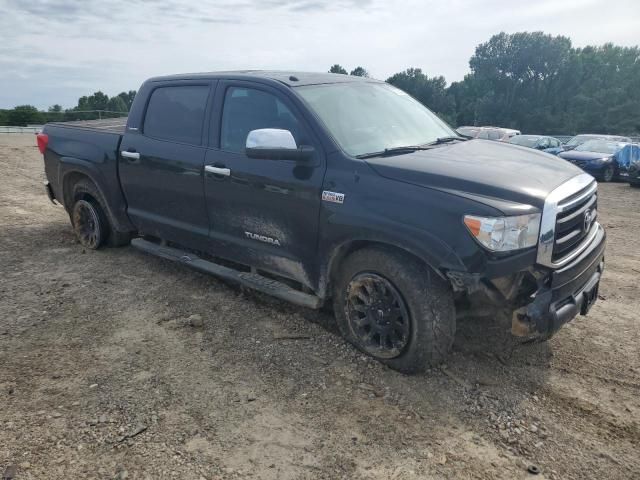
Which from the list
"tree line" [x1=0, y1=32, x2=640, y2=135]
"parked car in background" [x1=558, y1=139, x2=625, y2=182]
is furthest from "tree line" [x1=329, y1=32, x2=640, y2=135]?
"parked car in background" [x1=558, y1=139, x2=625, y2=182]

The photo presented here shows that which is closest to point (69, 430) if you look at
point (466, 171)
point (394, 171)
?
point (394, 171)

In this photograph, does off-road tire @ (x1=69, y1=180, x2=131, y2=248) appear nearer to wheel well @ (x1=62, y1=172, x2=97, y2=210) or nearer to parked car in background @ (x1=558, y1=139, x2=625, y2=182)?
wheel well @ (x1=62, y1=172, x2=97, y2=210)

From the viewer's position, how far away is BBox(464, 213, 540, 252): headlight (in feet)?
9.26

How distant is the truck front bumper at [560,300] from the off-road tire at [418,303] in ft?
1.35

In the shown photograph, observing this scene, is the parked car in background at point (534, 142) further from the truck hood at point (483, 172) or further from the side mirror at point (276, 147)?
the side mirror at point (276, 147)

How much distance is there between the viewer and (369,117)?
392cm

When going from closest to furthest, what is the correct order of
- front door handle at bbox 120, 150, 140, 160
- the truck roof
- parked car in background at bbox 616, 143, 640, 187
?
1. the truck roof
2. front door handle at bbox 120, 150, 140, 160
3. parked car in background at bbox 616, 143, 640, 187

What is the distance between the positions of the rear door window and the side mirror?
1.04 metres

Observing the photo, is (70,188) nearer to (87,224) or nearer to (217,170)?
(87,224)

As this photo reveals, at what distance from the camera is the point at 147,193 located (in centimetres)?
486

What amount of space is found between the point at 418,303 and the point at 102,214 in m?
4.03

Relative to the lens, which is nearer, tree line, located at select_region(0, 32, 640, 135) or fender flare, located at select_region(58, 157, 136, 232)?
fender flare, located at select_region(58, 157, 136, 232)

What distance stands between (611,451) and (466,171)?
5.76 feet

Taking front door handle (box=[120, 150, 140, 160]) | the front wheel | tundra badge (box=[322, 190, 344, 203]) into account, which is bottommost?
the front wheel
